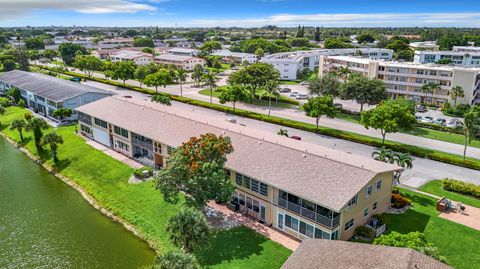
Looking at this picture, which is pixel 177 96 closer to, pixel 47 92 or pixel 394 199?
pixel 47 92

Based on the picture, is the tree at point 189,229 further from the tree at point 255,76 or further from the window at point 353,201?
the tree at point 255,76

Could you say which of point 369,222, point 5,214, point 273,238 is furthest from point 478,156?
point 5,214

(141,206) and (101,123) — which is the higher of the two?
(101,123)

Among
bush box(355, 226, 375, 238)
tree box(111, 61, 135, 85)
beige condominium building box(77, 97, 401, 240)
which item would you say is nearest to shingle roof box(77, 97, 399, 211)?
beige condominium building box(77, 97, 401, 240)

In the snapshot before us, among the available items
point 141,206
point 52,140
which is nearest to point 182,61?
point 52,140

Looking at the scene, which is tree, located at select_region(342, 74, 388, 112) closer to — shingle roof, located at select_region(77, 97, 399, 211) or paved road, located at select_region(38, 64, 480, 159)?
paved road, located at select_region(38, 64, 480, 159)

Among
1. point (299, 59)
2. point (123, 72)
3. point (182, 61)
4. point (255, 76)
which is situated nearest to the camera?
point (255, 76)

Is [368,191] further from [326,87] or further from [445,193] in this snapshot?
[326,87]
